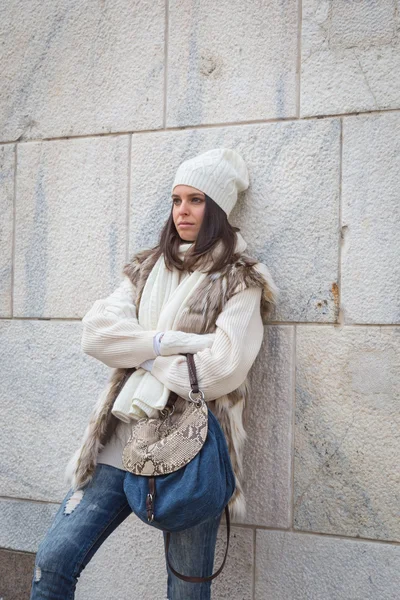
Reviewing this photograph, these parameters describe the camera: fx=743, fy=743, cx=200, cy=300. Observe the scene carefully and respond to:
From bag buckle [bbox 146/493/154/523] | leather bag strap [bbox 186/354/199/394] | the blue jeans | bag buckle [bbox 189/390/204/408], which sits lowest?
the blue jeans

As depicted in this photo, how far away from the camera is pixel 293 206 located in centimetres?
368

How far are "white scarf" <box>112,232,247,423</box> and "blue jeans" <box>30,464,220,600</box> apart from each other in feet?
1.05

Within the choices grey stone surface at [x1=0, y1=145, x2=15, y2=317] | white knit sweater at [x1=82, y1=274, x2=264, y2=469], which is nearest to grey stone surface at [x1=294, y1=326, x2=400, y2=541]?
white knit sweater at [x1=82, y1=274, x2=264, y2=469]

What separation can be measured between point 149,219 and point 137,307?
2.24 feet

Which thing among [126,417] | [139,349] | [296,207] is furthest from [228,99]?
[126,417]

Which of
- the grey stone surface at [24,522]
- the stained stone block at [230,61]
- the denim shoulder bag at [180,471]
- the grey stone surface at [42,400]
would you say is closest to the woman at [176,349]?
the denim shoulder bag at [180,471]

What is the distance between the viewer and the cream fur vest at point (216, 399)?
3246mm

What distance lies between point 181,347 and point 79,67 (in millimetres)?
1961

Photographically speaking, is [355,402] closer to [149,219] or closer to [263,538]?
[263,538]

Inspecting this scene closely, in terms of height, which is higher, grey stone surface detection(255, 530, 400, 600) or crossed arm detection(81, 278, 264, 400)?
crossed arm detection(81, 278, 264, 400)

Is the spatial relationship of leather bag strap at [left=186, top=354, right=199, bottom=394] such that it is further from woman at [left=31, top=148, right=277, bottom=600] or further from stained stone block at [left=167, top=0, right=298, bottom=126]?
stained stone block at [left=167, top=0, right=298, bottom=126]

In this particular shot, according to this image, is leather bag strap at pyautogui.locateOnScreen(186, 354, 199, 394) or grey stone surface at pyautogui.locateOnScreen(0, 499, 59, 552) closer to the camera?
leather bag strap at pyautogui.locateOnScreen(186, 354, 199, 394)

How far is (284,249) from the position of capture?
145 inches

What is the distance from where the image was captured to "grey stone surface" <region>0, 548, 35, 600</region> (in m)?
4.20
